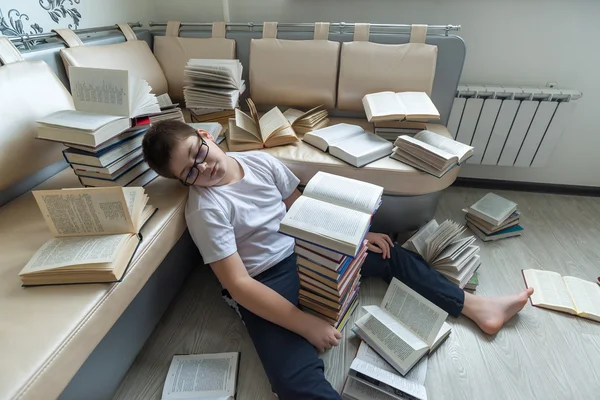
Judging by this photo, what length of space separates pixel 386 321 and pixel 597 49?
1754 millimetres

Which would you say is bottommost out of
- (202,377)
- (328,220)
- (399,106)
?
(202,377)

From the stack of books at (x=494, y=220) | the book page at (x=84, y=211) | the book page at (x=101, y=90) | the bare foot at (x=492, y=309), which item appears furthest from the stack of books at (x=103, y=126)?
the stack of books at (x=494, y=220)

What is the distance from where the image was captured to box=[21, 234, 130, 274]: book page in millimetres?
771

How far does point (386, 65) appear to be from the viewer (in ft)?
5.22

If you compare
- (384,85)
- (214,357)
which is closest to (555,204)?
(384,85)

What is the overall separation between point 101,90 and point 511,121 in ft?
6.33

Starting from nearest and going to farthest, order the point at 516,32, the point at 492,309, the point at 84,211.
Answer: the point at 84,211
the point at 492,309
the point at 516,32

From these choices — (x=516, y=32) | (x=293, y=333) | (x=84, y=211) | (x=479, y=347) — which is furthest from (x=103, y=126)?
(x=516, y=32)

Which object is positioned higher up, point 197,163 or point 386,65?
point 386,65

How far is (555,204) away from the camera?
1.95 m

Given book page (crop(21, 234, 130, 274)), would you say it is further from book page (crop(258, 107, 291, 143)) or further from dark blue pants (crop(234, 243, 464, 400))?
book page (crop(258, 107, 291, 143))

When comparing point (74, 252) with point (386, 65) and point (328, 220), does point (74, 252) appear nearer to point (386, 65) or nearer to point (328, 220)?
point (328, 220)

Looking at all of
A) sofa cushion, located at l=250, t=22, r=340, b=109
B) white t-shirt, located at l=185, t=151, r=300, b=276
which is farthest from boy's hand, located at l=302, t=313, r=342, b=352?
sofa cushion, located at l=250, t=22, r=340, b=109

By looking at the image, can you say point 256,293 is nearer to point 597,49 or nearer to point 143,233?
point 143,233
